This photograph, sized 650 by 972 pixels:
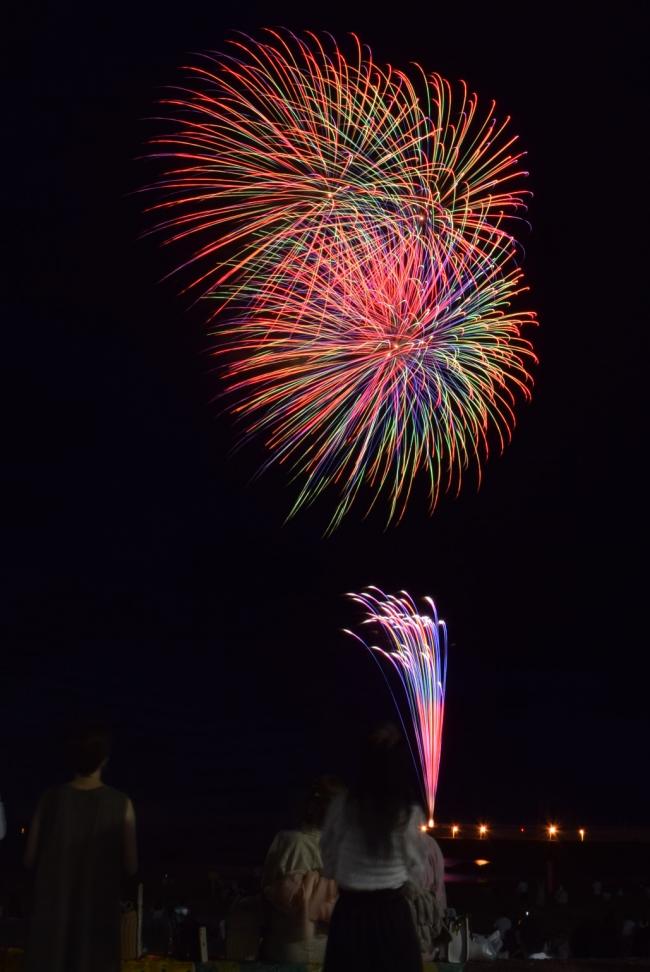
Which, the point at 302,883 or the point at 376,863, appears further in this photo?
the point at 302,883

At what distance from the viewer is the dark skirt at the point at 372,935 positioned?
6.30 metres

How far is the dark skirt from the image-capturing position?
6305 mm

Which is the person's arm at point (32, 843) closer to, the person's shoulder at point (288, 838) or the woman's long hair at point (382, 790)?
the person's shoulder at point (288, 838)

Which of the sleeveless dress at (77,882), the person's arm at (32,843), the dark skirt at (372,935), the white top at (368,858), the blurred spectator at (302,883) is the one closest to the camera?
the dark skirt at (372,935)

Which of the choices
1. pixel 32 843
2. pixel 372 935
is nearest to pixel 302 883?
pixel 372 935

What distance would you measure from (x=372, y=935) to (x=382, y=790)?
72 centimetres

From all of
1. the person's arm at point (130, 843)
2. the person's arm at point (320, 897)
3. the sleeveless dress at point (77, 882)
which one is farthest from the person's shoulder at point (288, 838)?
the sleeveless dress at point (77, 882)

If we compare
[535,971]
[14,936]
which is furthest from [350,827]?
[14,936]

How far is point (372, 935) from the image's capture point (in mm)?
6348

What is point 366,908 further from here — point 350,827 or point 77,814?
point 77,814

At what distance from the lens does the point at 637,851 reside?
233 feet

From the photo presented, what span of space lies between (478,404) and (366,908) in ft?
52.6

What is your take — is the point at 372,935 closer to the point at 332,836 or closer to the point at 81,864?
the point at 332,836

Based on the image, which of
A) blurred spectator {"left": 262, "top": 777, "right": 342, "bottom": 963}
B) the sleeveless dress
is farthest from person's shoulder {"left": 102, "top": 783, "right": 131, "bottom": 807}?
blurred spectator {"left": 262, "top": 777, "right": 342, "bottom": 963}
